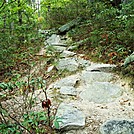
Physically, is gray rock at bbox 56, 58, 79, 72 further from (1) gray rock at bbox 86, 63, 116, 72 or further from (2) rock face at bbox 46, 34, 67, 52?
(2) rock face at bbox 46, 34, 67, 52

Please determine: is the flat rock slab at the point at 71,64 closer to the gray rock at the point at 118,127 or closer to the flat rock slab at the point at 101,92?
the flat rock slab at the point at 101,92

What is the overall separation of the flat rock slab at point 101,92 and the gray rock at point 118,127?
1040mm

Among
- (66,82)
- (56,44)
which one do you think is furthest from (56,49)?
(66,82)

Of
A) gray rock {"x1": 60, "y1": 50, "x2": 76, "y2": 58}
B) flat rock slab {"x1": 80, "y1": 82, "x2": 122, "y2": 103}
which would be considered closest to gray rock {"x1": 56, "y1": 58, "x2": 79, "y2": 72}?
gray rock {"x1": 60, "y1": 50, "x2": 76, "y2": 58}

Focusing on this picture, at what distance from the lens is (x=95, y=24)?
7.77 m

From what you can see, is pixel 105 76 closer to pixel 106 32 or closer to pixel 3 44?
pixel 106 32

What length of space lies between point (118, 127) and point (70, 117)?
785 millimetres

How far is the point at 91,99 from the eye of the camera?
416 centimetres

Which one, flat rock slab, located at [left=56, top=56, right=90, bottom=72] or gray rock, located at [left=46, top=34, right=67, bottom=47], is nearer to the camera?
flat rock slab, located at [left=56, top=56, right=90, bottom=72]

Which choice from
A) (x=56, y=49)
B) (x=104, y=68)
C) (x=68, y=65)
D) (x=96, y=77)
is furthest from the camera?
(x=56, y=49)

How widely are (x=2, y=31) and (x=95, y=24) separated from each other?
3954 millimetres

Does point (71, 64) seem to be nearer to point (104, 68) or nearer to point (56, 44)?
point (104, 68)

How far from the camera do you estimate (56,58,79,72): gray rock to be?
584 centimetres

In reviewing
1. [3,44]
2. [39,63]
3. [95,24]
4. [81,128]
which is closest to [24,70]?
[39,63]
